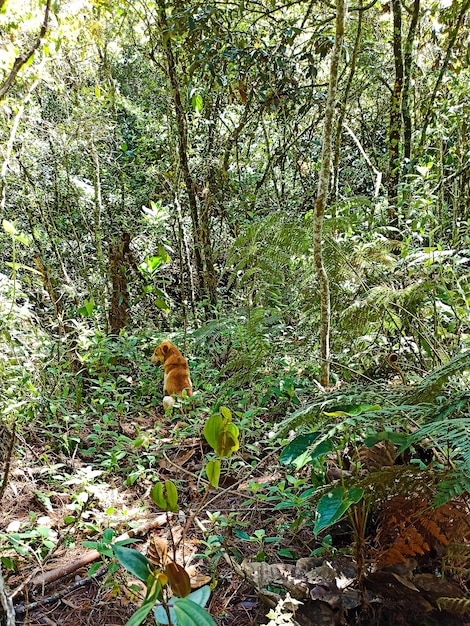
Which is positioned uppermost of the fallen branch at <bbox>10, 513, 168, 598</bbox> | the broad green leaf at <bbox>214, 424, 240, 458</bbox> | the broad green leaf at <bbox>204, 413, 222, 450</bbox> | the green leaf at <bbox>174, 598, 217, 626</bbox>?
the broad green leaf at <bbox>204, 413, 222, 450</bbox>

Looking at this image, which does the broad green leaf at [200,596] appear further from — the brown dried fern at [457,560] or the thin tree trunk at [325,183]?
the thin tree trunk at [325,183]

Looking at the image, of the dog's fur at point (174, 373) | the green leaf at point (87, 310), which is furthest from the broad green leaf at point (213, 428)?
the green leaf at point (87, 310)

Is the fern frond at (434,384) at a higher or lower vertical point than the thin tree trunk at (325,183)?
lower

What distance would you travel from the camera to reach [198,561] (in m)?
1.94

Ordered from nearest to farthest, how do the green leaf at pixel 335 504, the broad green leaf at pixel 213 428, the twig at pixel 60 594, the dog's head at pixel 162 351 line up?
the green leaf at pixel 335 504
the broad green leaf at pixel 213 428
the twig at pixel 60 594
the dog's head at pixel 162 351

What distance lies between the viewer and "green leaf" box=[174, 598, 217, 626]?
3.63 ft

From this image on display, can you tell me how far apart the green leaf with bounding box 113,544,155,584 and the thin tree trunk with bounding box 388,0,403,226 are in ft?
11.1

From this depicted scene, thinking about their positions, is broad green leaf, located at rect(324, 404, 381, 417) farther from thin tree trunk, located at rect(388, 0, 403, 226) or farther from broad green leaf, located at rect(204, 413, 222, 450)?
thin tree trunk, located at rect(388, 0, 403, 226)

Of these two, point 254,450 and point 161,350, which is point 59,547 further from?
point 161,350

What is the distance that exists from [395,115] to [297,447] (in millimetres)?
4133

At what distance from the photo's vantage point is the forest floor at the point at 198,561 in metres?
1.53

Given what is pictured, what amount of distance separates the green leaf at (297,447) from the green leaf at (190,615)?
44cm

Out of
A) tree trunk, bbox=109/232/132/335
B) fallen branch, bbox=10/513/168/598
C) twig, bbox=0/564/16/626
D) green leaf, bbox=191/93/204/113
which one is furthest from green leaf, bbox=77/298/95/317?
twig, bbox=0/564/16/626

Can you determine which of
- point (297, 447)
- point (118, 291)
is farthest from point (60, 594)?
point (118, 291)
